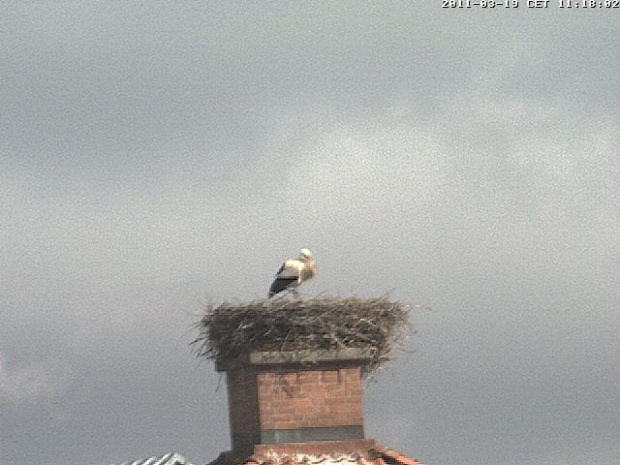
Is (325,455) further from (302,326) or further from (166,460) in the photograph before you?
(166,460)

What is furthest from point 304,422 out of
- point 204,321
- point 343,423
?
point 204,321

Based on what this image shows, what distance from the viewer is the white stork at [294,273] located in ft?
55.1

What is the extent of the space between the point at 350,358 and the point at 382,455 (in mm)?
1016

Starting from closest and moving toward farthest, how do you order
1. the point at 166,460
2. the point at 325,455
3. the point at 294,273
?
1. the point at 325,455
2. the point at 294,273
3. the point at 166,460

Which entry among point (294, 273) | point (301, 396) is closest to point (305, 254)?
point (294, 273)

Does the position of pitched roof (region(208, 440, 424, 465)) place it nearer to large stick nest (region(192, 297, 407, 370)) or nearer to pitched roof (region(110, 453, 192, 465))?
large stick nest (region(192, 297, 407, 370))

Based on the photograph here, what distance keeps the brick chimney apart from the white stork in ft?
3.11

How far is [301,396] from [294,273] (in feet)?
5.32

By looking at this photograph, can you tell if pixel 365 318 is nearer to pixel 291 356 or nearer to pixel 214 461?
pixel 291 356

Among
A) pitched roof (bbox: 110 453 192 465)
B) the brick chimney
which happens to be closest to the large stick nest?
the brick chimney

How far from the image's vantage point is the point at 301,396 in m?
15.8

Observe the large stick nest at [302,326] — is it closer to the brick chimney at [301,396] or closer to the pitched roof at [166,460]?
the brick chimney at [301,396]

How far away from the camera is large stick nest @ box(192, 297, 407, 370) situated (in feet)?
51.9

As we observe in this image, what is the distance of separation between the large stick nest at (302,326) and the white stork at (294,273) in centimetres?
63
